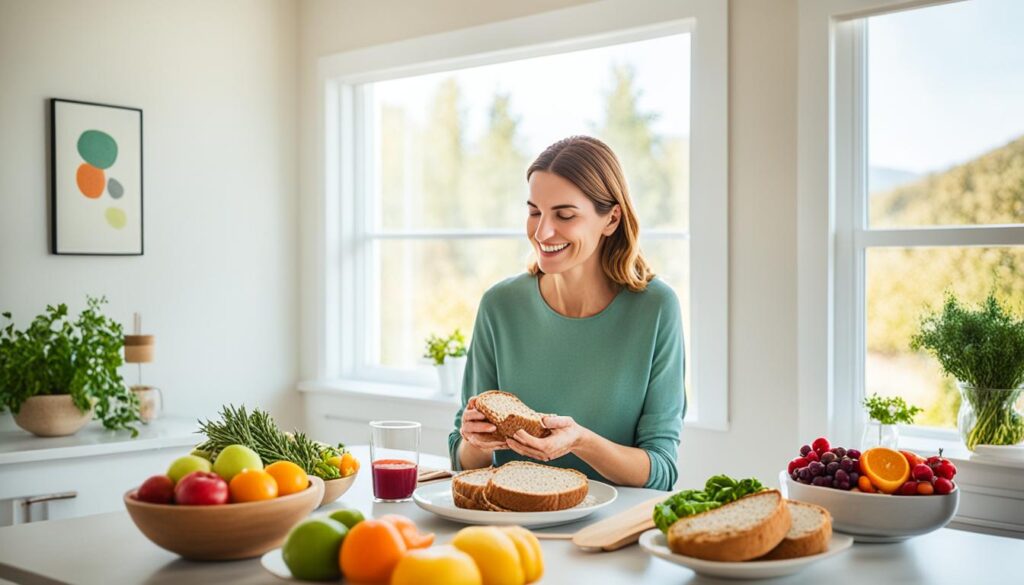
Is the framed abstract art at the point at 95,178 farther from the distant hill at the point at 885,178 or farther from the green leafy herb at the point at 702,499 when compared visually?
the green leafy herb at the point at 702,499

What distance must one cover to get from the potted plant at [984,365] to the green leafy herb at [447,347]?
177cm

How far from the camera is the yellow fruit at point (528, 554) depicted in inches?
46.7

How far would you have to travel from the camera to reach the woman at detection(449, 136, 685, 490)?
2.21 m

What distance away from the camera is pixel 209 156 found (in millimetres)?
3898

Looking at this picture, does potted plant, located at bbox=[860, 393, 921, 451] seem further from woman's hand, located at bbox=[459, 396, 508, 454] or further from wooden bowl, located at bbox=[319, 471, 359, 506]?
wooden bowl, located at bbox=[319, 471, 359, 506]

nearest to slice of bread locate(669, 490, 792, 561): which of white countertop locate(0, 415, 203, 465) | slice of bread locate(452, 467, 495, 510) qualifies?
slice of bread locate(452, 467, 495, 510)

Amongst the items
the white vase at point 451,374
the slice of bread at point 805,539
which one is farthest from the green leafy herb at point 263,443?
the white vase at point 451,374

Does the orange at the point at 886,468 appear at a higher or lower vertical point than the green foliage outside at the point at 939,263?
lower

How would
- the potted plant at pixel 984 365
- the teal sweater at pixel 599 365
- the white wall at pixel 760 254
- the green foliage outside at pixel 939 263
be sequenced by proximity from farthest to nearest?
the white wall at pixel 760 254 → the green foliage outside at pixel 939 263 → the potted plant at pixel 984 365 → the teal sweater at pixel 599 365

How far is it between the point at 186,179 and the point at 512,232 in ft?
4.32

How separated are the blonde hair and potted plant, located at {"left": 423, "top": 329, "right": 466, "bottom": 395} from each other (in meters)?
1.39

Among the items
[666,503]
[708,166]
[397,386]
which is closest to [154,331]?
[397,386]

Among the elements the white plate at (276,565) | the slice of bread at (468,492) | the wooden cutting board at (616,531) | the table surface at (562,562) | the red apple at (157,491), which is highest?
the red apple at (157,491)

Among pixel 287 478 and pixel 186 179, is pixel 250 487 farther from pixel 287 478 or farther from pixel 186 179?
pixel 186 179
